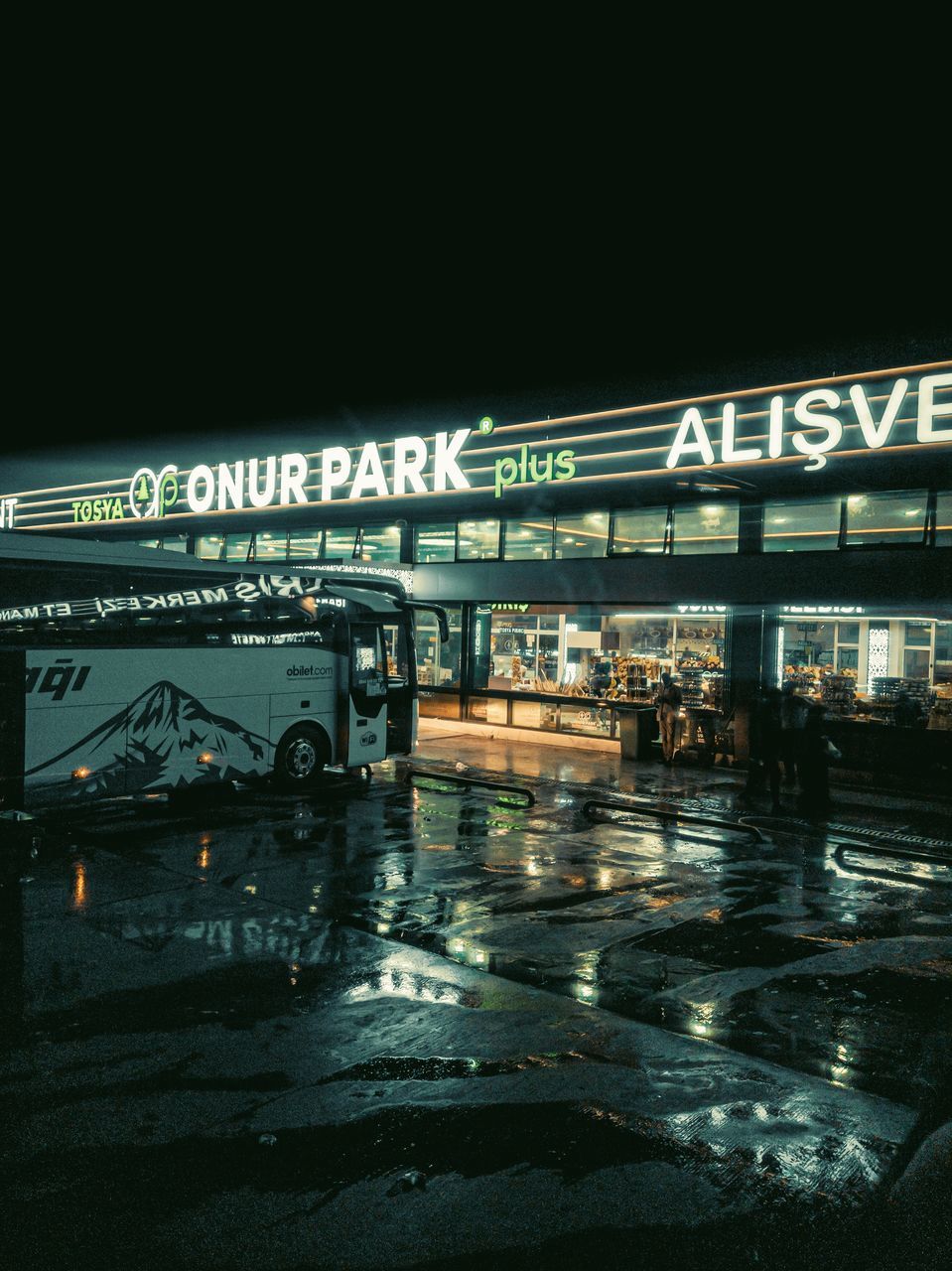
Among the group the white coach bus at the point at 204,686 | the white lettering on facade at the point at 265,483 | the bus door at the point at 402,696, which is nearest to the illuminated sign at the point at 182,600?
the white coach bus at the point at 204,686

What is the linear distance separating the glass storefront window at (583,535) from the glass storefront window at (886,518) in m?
5.41

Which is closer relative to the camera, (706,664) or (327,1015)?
(327,1015)

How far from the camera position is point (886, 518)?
15969mm

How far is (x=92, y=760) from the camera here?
11930 mm

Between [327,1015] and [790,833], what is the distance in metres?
8.50

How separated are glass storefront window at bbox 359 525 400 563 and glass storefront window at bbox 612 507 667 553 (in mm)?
6954

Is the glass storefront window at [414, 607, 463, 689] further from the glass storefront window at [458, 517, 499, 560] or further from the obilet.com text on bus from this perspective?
the obilet.com text on bus

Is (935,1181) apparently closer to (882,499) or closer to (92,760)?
(92,760)

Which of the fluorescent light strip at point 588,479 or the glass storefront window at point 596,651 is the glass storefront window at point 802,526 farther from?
the glass storefront window at point 596,651

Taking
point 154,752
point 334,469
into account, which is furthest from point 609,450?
point 154,752

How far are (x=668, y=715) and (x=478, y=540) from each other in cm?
694

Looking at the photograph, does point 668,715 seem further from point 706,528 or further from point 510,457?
point 510,457

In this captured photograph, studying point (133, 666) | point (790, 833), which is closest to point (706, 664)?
point (790, 833)

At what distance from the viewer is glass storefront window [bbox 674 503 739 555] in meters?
18.0
